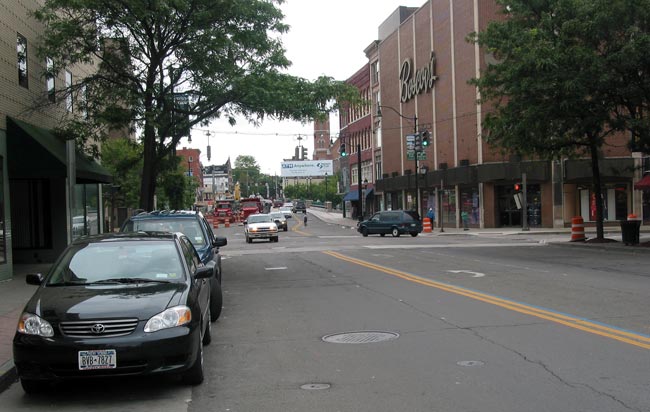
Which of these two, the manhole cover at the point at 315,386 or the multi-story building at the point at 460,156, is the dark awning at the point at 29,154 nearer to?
the manhole cover at the point at 315,386

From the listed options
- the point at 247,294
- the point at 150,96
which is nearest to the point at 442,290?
the point at 247,294

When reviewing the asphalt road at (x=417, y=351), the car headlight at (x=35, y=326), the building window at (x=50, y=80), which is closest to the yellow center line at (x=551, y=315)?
the asphalt road at (x=417, y=351)

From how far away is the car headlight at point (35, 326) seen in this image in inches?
224

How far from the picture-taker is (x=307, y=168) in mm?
113062

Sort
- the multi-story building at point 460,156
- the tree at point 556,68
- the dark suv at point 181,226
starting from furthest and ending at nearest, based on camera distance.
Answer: the multi-story building at point 460,156
the tree at point 556,68
the dark suv at point 181,226

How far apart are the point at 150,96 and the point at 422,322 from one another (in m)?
13.0

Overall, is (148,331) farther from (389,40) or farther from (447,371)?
(389,40)

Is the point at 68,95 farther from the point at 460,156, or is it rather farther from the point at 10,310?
the point at 460,156

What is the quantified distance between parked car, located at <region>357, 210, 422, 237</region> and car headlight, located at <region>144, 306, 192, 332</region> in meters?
33.3

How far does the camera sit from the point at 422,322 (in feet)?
30.4

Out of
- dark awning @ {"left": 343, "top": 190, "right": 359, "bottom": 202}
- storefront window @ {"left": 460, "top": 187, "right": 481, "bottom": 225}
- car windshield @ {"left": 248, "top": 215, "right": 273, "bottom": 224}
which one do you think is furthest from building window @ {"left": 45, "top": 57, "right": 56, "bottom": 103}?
dark awning @ {"left": 343, "top": 190, "right": 359, "bottom": 202}

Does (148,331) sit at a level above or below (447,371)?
above

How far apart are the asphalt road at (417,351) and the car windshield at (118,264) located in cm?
109

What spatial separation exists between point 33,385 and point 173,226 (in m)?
6.13
